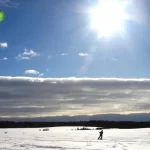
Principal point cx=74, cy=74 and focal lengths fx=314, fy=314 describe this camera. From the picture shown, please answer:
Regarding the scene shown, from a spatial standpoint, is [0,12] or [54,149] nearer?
[0,12]

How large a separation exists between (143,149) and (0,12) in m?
15.3

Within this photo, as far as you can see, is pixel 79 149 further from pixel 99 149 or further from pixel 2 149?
pixel 2 149

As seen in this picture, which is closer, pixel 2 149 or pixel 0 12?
pixel 0 12

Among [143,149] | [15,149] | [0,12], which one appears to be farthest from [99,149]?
[0,12]

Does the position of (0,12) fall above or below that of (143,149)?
above

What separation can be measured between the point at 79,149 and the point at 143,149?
184 inches

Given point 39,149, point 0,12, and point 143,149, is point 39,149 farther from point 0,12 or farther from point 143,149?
point 0,12

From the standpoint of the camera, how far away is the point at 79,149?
75.7 ft

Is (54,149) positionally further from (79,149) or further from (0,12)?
(0,12)

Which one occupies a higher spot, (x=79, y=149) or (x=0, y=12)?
(x=0, y=12)

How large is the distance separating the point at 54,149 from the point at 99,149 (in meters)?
3.30

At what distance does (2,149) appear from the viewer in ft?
73.5

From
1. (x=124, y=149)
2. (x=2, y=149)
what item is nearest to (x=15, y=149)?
(x=2, y=149)

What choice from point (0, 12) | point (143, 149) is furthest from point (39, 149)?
point (0, 12)
